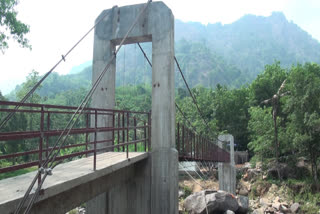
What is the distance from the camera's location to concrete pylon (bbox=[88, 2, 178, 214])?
4.53 meters

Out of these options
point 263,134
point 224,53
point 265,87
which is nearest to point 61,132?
point 263,134

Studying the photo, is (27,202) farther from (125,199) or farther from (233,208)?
(233,208)

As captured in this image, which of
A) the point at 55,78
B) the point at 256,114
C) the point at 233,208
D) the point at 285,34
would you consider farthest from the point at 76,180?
the point at 285,34

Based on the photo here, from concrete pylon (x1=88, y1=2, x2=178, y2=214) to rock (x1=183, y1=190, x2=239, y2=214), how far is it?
490cm

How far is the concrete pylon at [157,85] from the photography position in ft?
14.9

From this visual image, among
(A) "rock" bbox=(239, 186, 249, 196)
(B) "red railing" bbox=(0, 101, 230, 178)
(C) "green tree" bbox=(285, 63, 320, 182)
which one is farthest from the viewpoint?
(A) "rock" bbox=(239, 186, 249, 196)

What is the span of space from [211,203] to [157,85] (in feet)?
19.8

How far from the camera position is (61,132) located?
257 cm

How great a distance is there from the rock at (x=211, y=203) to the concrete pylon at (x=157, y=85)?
4904 millimetres

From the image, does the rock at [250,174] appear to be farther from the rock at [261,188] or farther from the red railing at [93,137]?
the red railing at [93,137]

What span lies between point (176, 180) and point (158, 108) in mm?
1393

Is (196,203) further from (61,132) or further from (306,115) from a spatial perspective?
(306,115)

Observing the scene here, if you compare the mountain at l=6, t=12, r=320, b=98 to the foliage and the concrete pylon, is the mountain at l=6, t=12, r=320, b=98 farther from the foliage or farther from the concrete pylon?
the concrete pylon

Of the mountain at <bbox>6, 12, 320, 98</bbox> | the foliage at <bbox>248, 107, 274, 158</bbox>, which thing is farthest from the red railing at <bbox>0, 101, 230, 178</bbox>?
the mountain at <bbox>6, 12, 320, 98</bbox>
